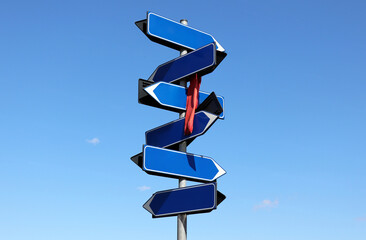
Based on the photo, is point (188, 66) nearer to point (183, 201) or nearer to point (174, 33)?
point (174, 33)

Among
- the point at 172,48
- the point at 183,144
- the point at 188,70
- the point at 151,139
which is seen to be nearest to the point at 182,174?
the point at 183,144

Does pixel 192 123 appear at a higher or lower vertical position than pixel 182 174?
higher

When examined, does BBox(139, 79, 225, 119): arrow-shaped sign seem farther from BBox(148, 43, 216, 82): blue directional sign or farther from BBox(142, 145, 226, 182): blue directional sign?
BBox(142, 145, 226, 182): blue directional sign

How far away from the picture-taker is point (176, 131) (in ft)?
26.2

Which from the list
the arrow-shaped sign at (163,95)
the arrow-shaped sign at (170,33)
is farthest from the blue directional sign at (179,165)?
the arrow-shaped sign at (170,33)

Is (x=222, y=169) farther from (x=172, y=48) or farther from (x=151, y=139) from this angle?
(x=172, y=48)

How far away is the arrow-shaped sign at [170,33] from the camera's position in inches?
331

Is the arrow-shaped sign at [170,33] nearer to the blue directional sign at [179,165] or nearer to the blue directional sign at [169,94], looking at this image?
the blue directional sign at [169,94]

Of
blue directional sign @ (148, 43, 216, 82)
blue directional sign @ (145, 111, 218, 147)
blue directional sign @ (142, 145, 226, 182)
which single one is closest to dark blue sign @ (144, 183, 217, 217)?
blue directional sign @ (142, 145, 226, 182)

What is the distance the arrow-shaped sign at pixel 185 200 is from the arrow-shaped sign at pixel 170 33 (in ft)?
8.79

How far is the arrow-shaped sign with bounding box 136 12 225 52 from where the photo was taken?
8406mm

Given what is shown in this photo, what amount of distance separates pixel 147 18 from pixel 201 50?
116cm

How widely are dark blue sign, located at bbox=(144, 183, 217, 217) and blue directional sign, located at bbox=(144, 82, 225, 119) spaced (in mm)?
1445

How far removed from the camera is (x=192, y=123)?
7.66 m
